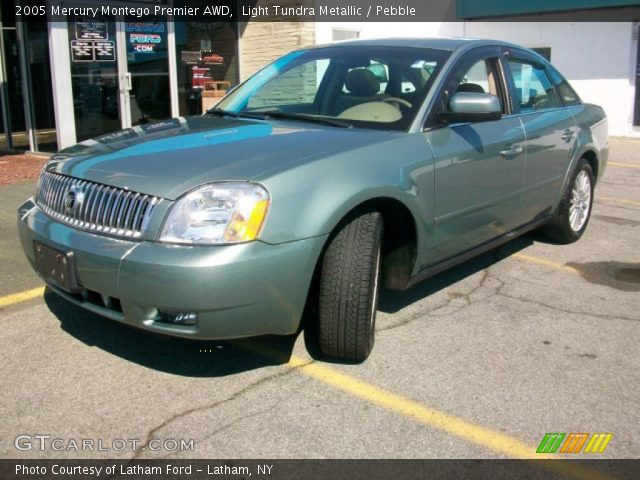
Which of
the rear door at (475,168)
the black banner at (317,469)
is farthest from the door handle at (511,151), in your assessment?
the black banner at (317,469)

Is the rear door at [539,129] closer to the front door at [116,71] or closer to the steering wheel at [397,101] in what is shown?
the steering wheel at [397,101]

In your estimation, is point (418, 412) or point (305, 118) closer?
point (418, 412)

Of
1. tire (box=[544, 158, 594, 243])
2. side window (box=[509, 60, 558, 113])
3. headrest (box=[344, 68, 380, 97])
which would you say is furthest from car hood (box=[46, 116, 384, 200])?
tire (box=[544, 158, 594, 243])

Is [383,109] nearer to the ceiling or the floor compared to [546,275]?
nearer to the ceiling

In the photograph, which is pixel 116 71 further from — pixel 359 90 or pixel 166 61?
pixel 359 90

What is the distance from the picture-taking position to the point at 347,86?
4289 mm

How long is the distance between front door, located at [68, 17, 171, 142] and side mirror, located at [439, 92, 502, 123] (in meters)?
7.64

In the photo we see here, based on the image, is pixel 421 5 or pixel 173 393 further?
pixel 421 5

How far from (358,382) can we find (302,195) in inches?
38.7

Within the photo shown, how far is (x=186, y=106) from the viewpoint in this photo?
1150cm

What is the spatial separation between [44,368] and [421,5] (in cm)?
1410

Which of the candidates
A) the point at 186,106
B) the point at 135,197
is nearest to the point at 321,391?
the point at 135,197

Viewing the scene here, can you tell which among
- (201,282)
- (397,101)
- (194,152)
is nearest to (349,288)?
(201,282)

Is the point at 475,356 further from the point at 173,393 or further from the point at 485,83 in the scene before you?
the point at 485,83
